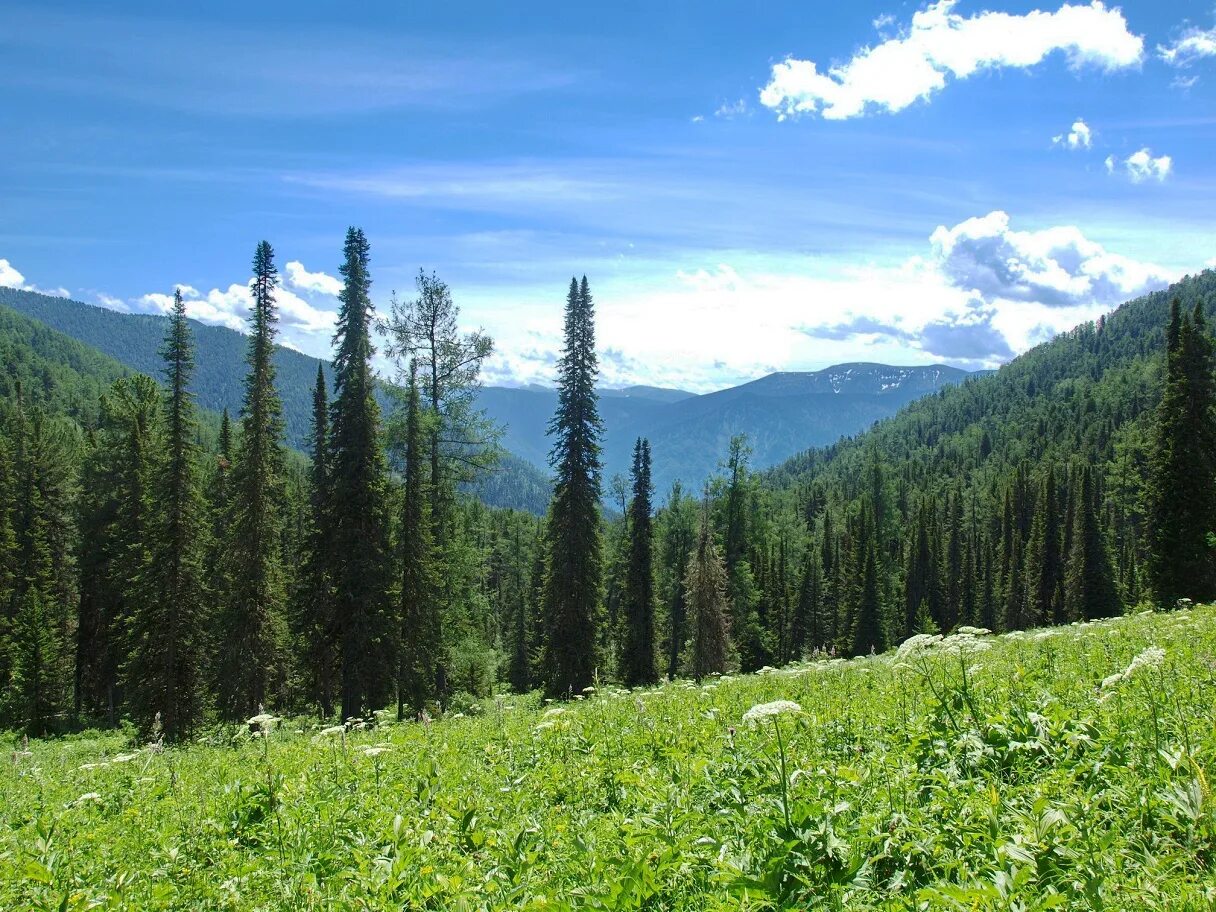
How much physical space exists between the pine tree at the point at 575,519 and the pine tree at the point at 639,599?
29.5 ft

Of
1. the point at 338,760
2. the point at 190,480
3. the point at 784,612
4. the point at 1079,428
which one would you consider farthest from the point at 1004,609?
the point at 1079,428

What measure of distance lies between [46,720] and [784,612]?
62638mm

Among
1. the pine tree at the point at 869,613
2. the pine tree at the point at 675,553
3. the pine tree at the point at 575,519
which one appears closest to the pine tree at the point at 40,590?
the pine tree at the point at 575,519

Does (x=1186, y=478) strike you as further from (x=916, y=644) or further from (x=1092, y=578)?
(x=916, y=644)

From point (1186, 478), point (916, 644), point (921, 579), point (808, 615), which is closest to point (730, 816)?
point (916, 644)

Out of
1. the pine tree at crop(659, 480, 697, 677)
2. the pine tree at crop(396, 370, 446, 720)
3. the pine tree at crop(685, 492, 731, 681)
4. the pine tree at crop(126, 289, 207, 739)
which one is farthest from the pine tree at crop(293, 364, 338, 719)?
Result: the pine tree at crop(659, 480, 697, 677)

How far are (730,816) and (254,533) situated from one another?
96.0 ft

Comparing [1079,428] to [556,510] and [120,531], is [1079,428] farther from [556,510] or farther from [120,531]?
[120,531]

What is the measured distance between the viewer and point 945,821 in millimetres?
4203

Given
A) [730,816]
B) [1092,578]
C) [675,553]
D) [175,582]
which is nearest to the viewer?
[730,816]

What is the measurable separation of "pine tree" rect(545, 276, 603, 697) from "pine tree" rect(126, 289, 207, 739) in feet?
50.3

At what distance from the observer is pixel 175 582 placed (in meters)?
29.8

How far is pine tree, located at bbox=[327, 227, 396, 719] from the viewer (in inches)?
1073

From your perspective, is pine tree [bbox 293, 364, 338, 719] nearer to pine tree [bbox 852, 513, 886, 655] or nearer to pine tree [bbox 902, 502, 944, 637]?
pine tree [bbox 852, 513, 886, 655]
